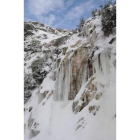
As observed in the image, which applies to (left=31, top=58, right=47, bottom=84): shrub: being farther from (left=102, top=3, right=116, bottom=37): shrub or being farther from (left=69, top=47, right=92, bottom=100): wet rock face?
(left=102, top=3, right=116, bottom=37): shrub

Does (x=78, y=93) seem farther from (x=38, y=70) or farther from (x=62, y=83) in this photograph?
(x=38, y=70)

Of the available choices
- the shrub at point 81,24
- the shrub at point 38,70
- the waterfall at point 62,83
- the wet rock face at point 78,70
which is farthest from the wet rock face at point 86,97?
the shrub at point 38,70

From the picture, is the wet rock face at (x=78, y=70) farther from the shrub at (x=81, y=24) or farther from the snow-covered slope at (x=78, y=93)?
the shrub at (x=81, y=24)

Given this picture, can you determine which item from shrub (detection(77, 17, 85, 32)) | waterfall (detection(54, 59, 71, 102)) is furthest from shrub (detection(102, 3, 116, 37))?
waterfall (detection(54, 59, 71, 102))

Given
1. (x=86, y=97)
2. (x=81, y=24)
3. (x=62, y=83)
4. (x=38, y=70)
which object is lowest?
(x=86, y=97)

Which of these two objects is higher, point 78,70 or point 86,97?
point 78,70

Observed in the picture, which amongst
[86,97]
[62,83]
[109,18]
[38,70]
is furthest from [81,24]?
[38,70]
